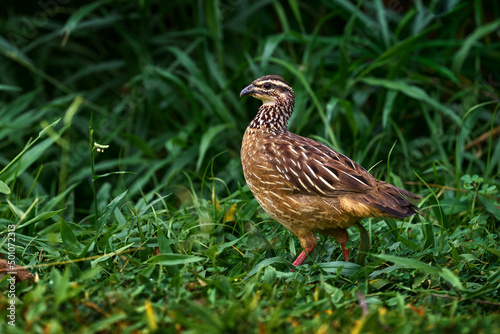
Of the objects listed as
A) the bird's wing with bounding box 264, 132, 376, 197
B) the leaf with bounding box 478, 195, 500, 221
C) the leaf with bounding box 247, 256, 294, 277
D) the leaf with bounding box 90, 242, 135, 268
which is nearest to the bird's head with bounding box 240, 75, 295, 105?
the bird's wing with bounding box 264, 132, 376, 197

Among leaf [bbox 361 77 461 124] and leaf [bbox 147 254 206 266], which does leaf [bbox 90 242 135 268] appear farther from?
leaf [bbox 361 77 461 124]

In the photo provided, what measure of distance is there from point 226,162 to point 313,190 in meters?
2.22

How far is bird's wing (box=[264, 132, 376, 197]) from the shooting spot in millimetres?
3537

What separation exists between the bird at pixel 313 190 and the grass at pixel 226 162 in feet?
0.76

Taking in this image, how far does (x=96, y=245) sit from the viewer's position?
351 centimetres

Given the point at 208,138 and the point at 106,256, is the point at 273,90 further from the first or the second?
the point at 106,256

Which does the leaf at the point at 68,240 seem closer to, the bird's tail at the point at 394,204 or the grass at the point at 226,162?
the grass at the point at 226,162

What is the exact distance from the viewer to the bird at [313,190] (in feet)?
11.3

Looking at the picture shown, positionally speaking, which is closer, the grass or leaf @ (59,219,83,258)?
the grass

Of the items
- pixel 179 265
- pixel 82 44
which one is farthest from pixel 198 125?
pixel 179 265

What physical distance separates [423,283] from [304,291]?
76cm

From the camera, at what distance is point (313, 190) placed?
3574 mm

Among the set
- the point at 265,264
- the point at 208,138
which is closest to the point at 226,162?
the point at 208,138

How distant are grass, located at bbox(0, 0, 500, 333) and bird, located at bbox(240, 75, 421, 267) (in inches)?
9.1
